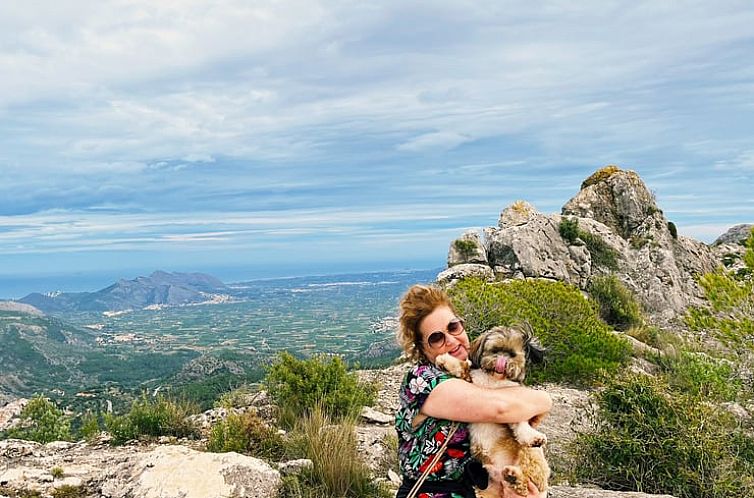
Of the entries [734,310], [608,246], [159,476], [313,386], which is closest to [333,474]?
[159,476]

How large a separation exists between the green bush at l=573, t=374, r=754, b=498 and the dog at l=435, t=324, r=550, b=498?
161 inches

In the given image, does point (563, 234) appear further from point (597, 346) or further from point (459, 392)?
point (459, 392)

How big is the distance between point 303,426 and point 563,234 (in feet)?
56.6

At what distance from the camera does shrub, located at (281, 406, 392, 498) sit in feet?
20.4

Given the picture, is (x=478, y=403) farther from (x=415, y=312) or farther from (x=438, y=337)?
(x=415, y=312)

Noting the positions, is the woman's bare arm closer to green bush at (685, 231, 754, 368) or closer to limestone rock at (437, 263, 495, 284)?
green bush at (685, 231, 754, 368)

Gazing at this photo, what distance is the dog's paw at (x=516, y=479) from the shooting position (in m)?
3.29

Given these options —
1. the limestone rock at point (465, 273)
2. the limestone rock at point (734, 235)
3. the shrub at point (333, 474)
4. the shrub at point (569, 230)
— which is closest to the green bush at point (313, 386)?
the shrub at point (333, 474)

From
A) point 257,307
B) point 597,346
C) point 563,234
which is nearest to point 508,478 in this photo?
point 597,346

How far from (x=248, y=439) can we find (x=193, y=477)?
184 cm

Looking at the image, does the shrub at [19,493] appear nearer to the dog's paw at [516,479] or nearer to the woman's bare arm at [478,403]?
the woman's bare arm at [478,403]

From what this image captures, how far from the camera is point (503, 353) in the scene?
3.34m

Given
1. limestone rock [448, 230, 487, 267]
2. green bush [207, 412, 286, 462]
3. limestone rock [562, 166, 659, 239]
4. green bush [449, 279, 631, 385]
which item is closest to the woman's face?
green bush [207, 412, 286, 462]

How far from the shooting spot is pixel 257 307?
187 m
